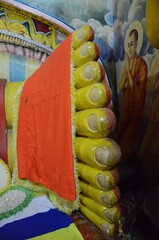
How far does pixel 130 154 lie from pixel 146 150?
17 cm

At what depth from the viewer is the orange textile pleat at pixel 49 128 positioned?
3.04 ft

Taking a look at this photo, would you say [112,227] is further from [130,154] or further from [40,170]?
[130,154]

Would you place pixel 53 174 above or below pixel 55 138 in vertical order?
below

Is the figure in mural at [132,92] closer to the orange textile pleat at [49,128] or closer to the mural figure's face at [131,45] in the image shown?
the mural figure's face at [131,45]

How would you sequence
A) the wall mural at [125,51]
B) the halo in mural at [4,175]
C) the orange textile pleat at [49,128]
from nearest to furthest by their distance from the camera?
the orange textile pleat at [49,128] → the halo in mural at [4,175] → the wall mural at [125,51]

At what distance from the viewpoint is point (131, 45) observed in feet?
5.16

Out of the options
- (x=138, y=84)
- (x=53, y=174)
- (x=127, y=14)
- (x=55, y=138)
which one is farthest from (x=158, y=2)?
(x=127, y=14)

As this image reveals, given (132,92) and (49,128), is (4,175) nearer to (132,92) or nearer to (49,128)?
(49,128)

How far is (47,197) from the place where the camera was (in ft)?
3.57

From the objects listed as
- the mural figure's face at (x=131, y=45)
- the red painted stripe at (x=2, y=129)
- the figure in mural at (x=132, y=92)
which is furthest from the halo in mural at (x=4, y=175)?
the mural figure's face at (x=131, y=45)

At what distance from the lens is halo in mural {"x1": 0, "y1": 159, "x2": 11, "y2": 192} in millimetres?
1214

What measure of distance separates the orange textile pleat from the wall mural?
2.03 ft

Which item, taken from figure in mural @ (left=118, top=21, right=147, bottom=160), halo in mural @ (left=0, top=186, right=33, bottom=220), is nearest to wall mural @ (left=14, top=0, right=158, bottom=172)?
figure in mural @ (left=118, top=21, right=147, bottom=160)

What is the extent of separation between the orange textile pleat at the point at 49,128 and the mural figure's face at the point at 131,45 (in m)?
0.65
